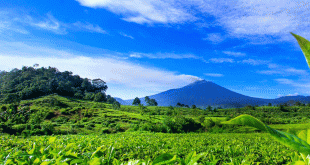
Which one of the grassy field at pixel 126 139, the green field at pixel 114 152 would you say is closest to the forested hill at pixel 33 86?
the grassy field at pixel 126 139

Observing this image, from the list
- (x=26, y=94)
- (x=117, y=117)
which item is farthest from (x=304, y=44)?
(x=26, y=94)

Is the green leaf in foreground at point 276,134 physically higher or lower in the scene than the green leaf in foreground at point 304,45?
lower

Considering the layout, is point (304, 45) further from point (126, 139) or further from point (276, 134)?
point (126, 139)

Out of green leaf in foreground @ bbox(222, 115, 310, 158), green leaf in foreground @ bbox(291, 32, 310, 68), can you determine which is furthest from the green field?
green leaf in foreground @ bbox(291, 32, 310, 68)

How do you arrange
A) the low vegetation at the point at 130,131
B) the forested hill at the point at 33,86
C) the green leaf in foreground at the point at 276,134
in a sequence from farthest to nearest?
the forested hill at the point at 33,86 < the low vegetation at the point at 130,131 < the green leaf in foreground at the point at 276,134

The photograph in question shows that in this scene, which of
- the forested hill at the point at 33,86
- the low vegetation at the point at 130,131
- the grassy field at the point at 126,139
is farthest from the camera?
the forested hill at the point at 33,86

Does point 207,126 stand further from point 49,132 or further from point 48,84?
point 48,84

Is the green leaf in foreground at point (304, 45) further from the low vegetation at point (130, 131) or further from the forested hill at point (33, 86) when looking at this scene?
the forested hill at point (33, 86)

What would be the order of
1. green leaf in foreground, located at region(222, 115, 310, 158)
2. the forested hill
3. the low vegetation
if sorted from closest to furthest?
green leaf in foreground, located at region(222, 115, 310, 158), the low vegetation, the forested hill

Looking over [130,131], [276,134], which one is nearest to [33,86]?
[130,131]

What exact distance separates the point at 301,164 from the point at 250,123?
296 millimetres

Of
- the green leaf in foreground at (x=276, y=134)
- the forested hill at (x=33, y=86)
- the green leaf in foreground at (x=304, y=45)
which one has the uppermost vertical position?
the forested hill at (x=33, y=86)

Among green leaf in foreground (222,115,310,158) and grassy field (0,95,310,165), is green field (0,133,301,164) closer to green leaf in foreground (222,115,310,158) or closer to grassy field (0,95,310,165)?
grassy field (0,95,310,165)

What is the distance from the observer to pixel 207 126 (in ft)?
64.1
